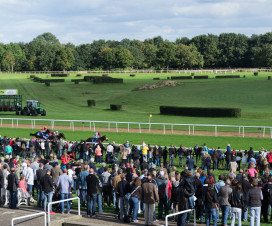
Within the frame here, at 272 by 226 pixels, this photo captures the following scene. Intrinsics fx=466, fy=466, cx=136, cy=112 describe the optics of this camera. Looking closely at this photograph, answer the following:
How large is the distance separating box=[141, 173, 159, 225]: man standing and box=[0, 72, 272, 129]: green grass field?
23975 mm

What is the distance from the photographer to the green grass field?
1502 inches

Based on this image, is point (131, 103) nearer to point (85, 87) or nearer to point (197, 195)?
point (85, 87)

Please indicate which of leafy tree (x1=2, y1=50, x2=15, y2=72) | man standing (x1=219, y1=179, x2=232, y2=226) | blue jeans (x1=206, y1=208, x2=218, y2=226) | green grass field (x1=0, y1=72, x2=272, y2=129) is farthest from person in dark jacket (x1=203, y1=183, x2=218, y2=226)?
leafy tree (x1=2, y1=50, x2=15, y2=72)

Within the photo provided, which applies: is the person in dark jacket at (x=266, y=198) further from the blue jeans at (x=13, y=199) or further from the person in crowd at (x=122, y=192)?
the blue jeans at (x=13, y=199)

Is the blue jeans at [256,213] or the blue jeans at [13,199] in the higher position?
the blue jeans at [256,213]

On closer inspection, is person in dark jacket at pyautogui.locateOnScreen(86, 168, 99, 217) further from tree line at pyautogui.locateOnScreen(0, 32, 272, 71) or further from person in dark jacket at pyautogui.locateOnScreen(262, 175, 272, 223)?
tree line at pyautogui.locateOnScreen(0, 32, 272, 71)

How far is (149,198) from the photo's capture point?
10961 millimetres

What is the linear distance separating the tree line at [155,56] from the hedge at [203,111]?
6714cm

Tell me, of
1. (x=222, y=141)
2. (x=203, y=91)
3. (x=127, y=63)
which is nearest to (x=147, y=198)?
(x=222, y=141)

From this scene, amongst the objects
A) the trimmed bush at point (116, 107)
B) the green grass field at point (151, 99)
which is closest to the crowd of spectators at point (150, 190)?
the green grass field at point (151, 99)

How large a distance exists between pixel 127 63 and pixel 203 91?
2256 inches

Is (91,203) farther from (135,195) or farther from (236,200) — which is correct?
(236,200)

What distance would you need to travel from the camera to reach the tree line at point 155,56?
108m

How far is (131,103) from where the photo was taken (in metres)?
49.7
